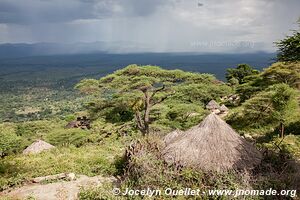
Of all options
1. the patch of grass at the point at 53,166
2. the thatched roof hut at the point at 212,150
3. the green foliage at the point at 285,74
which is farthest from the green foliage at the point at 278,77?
the patch of grass at the point at 53,166

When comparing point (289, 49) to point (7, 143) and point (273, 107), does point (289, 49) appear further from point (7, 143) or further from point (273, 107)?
point (7, 143)

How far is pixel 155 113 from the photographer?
1941 cm

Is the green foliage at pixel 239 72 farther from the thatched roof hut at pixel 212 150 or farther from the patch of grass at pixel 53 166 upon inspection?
the thatched roof hut at pixel 212 150

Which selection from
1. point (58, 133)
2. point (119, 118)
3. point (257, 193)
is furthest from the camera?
point (119, 118)

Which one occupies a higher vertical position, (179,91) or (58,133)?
(179,91)

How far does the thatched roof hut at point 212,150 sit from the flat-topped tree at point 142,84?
17.6 feet

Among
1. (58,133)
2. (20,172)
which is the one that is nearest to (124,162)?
(20,172)

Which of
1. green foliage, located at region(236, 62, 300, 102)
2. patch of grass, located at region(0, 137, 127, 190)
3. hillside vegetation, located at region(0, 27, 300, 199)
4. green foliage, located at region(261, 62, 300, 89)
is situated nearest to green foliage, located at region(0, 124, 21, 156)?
hillside vegetation, located at region(0, 27, 300, 199)

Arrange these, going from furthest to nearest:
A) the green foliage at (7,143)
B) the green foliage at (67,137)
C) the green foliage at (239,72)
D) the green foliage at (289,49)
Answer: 1. the green foliage at (239,72)
2. the green foliage at (67,137)
3. the green foliage at (7,143)
4. the green foliage at (289,49)

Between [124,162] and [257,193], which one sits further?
[124,162]

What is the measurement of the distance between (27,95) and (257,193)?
14972 cm

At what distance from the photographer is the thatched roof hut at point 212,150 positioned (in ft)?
29.5

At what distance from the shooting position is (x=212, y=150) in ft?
30.6

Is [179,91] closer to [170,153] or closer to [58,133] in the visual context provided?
[170,153]
